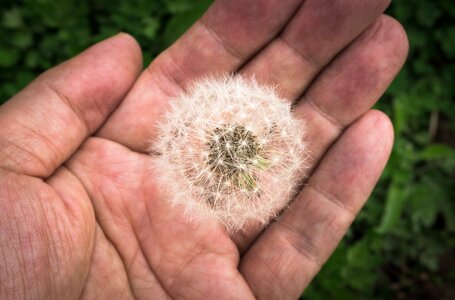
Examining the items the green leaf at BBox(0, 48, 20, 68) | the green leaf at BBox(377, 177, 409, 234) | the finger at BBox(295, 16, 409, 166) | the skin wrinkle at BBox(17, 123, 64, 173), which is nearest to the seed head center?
the finger at BBox(295, 16, 409, 166)

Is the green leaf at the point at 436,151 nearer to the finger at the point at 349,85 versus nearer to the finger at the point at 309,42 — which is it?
the finger at the point at 349,85

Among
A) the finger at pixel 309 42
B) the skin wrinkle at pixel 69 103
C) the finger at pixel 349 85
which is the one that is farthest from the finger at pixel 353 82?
the skin wrinkle at pixel 69 103

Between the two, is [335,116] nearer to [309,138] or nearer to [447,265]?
[309,138]

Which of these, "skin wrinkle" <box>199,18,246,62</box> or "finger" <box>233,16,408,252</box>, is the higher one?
"skin wrinkle" <box>199,18,246,62</box>

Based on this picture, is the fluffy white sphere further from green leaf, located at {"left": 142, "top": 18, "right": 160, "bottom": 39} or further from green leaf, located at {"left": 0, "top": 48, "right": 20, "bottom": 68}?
green leaf, located at {"left": 0, "top": 48, "right": 20, "bottom": 68}

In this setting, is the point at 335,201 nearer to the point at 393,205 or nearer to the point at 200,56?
the point at 393,205

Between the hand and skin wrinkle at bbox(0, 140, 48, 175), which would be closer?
skin wrinkle at bbox(0, 140, 48, 175)
